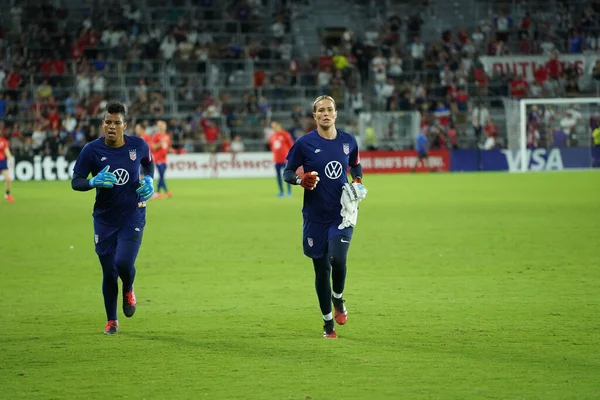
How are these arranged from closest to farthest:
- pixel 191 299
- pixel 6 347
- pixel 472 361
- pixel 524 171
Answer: pixel 472 361, pixel 6 347, pixel 191 299, pixel 524 171

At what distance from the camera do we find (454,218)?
22.3m

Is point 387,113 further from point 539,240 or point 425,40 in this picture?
point 539,240

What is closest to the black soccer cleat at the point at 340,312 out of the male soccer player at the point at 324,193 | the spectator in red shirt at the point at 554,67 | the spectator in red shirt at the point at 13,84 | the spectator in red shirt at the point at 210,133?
the male soccer player at the point at 324,193

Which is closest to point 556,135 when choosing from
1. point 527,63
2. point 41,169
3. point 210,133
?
point 527,63

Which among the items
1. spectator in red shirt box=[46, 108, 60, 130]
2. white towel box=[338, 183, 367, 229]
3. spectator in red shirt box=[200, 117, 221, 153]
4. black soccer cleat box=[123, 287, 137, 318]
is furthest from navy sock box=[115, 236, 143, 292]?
spectator in red shirt box=[200, 117, 221, 153]

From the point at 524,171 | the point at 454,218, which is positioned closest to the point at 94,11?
the point at 524,171

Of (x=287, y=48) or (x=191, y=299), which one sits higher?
(x=287, y=48)

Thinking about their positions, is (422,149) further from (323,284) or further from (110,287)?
(323,284)

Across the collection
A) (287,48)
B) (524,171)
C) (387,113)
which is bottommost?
(524,171)

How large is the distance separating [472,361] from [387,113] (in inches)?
1439

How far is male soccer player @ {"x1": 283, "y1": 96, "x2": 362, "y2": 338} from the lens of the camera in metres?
9.27

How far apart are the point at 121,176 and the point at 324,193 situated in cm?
199

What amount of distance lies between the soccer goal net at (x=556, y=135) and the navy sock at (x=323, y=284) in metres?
34.8

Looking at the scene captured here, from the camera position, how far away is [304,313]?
35.4 feet
